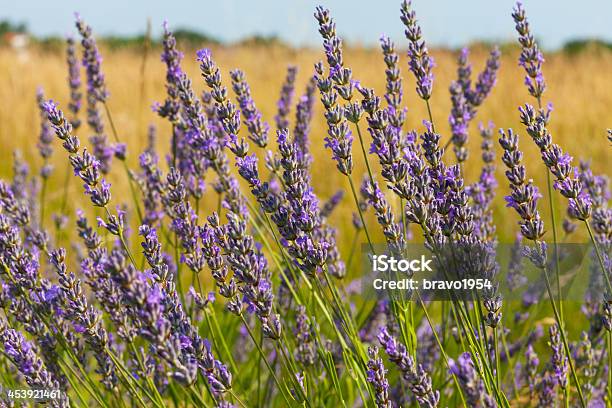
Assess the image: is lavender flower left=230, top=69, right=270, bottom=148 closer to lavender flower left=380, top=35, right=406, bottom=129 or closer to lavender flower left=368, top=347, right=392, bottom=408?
lavender flower left=380, top=35, right=406, bottom=129

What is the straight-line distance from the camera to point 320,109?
964 cm

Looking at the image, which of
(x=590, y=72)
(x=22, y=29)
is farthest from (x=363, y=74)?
(x=22, y=29)

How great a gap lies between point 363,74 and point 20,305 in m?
11.0

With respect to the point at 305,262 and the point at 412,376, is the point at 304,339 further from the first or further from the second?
the point at 412,376

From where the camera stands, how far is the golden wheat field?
693 centimetres

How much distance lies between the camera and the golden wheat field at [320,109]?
6930 mm

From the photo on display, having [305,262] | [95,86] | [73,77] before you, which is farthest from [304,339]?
[73,77]

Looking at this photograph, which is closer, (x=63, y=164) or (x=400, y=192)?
(x=400, y=192)

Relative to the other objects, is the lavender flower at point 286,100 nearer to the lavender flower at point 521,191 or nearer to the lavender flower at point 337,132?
the lavender flower at point 337,132

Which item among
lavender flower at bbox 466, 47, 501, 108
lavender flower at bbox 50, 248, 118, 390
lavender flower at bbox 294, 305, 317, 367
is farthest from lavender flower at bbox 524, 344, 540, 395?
lavender flower at bbox 50, 248, 118, 390

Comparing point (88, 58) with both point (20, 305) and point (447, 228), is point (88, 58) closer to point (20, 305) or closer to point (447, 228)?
point (20, 305)

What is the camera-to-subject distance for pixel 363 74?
1255 centimetres

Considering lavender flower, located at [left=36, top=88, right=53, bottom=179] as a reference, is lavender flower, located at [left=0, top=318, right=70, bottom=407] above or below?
below

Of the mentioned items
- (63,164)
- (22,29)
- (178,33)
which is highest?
(22,29)
